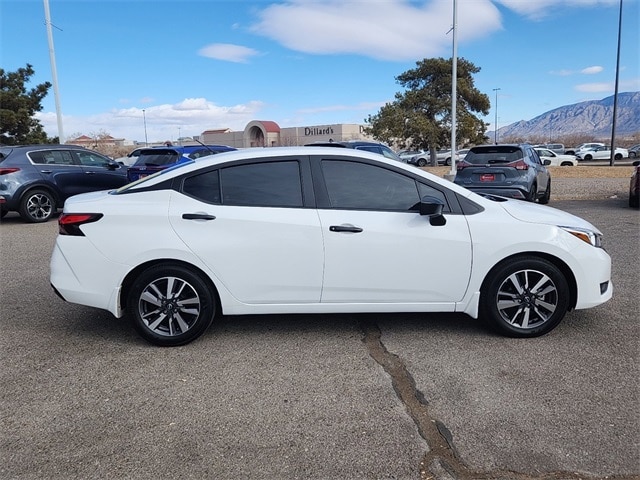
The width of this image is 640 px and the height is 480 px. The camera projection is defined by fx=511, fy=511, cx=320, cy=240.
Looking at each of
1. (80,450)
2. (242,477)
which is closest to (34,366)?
(80,450)

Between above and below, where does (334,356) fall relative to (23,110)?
below

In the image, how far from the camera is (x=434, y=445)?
2.87 meters

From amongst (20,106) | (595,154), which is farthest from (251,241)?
(595,154)

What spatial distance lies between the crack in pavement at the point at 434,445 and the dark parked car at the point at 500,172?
25.0 feet

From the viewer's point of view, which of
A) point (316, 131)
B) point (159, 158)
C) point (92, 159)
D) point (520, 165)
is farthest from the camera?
point (316, 131)

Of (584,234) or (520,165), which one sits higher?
(520,165)

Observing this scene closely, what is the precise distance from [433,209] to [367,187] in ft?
1.92

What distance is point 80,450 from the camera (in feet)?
9.37

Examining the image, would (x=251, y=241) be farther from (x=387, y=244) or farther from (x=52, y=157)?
(x=52, y=157)

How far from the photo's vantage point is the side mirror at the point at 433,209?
4043mm

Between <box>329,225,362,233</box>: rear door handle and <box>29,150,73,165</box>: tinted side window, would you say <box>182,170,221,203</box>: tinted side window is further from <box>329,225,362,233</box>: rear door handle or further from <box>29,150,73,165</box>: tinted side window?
<box>29,150,73,165</box>: tinted side window

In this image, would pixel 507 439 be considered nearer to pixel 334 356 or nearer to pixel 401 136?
pixel 334 356

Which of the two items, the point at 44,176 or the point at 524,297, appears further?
the point at 44,176

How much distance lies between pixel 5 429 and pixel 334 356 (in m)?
2.23
